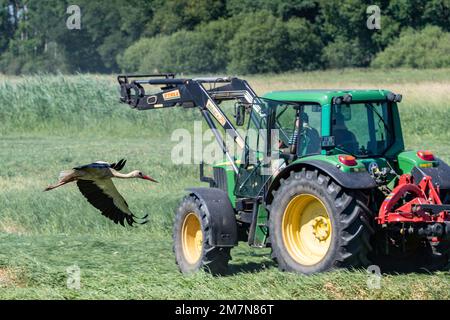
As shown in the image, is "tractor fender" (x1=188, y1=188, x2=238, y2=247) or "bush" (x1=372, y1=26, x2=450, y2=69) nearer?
"tractor fender" (x1=188, y1=188, x2=238, y2=247)

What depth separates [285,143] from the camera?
10766mm

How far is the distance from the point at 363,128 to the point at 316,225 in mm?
1246

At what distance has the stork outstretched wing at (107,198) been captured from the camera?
11312mm

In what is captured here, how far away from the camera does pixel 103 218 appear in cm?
1473

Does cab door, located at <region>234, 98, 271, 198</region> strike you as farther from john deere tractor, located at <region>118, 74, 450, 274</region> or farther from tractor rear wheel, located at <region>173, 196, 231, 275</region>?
tractor rear wheel, located at <region>173, 196, 231, 275</region>

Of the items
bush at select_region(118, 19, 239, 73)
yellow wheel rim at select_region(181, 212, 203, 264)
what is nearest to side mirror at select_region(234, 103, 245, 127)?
yellow wheel rim at select_region(181, 212, 203, 264)

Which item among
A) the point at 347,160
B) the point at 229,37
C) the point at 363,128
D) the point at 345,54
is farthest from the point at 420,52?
the point at 347,160

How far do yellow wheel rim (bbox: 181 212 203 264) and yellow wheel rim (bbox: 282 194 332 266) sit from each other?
4.90ft

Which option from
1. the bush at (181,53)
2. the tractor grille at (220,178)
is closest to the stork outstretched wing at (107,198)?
the tractor grille at (220,178)

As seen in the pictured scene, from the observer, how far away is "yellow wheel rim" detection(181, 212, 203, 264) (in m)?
11.3

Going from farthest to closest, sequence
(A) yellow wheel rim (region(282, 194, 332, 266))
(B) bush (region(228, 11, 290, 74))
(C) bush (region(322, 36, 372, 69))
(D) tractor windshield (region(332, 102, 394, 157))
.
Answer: (C) bush (region(322, 36, 372, 69)), (B) bush (region(228, 11, 290, 74)), (D) tractor windshield (region(332, 102, 394, 157)), (A) yellow wheel rim (region(282, 194, 332, 266))

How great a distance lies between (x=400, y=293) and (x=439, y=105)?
66.4 ft

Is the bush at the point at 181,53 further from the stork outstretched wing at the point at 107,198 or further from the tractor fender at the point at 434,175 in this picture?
the tractor fender at the point at 434,175

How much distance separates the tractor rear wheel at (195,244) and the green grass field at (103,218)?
0.22 meters
